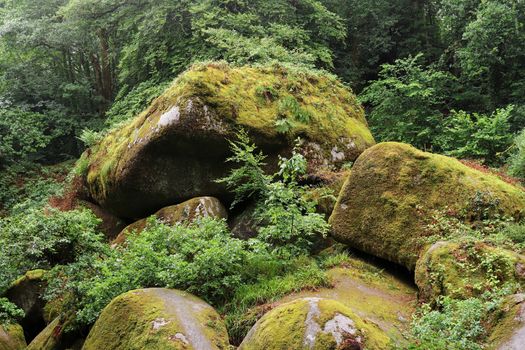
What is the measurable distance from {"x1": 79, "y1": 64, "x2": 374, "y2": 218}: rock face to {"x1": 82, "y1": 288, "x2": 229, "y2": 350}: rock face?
3829mm

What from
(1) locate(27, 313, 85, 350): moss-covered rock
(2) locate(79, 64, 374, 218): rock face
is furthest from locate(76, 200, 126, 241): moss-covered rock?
(1) locate(27, 313, 85, 350): moss-covered rock

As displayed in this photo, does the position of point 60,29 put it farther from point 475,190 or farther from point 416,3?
point 475,190

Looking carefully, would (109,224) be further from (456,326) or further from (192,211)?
(456,326)

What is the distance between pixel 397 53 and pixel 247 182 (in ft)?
42.4

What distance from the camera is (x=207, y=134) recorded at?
29.3ft

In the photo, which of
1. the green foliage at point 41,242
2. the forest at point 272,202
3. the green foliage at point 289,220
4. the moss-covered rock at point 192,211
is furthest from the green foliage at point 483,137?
the green foliage at point 41,242

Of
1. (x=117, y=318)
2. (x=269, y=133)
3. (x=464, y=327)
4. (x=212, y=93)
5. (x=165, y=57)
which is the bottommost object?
(x=117, y=318)

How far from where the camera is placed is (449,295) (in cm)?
504

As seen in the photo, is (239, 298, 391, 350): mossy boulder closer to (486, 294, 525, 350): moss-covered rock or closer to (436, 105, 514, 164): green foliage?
(486, 294, 525, 350): moss-covered rock

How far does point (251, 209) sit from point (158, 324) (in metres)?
→ 4.10

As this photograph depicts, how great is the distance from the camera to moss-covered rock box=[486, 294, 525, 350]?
12.7 feet

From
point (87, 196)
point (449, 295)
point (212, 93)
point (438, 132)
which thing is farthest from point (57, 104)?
point (449, 295)

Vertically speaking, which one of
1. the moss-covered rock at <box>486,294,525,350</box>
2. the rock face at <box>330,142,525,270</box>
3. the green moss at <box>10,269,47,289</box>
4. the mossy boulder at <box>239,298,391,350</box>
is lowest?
the green moss at <box>10,269,47,289</box>

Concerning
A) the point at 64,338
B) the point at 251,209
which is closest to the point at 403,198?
the point at 251,209
